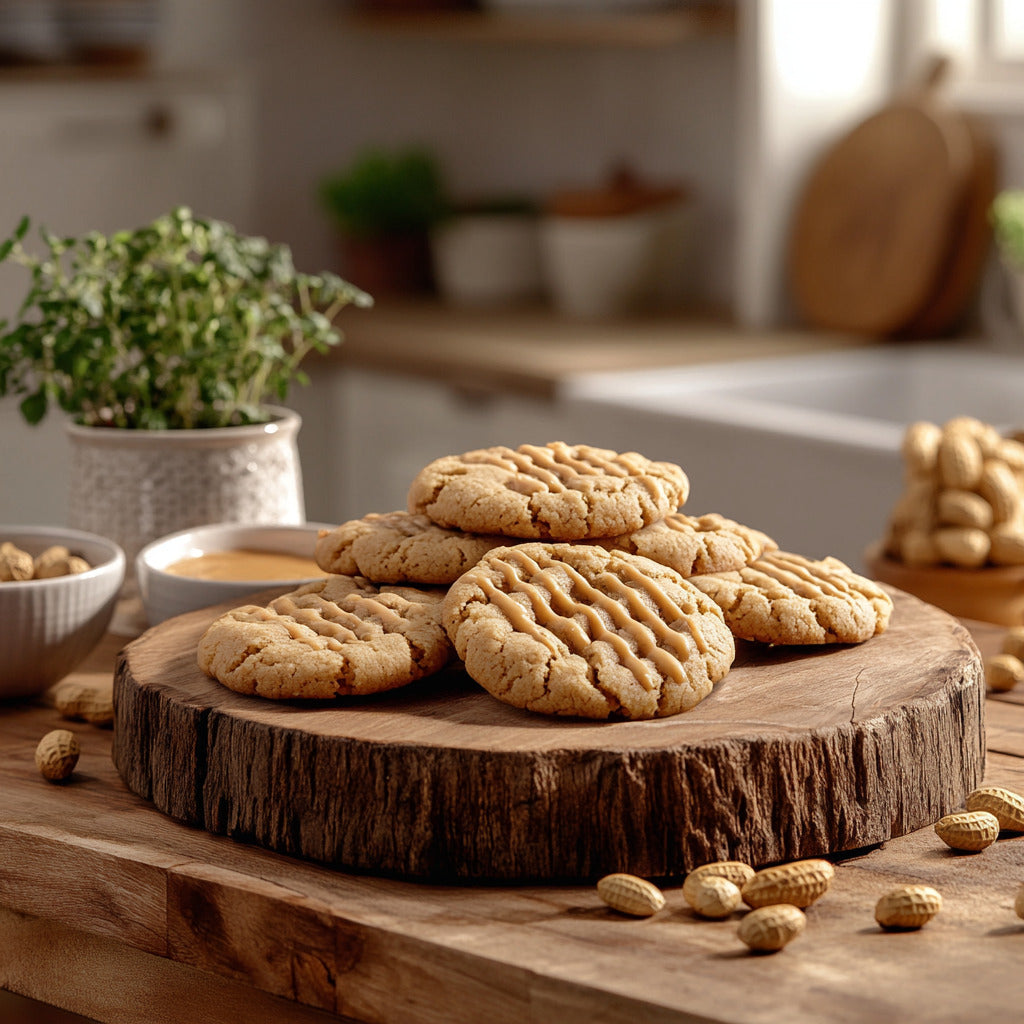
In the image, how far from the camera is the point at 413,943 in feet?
2.56

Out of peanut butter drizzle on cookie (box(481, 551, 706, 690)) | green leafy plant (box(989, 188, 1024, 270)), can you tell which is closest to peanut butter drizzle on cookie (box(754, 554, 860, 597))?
peanut butter drizzle on cookie (box(481, 551, 706, 690))

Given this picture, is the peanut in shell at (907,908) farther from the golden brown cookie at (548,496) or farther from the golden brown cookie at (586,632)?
the golden brown cookie at (548,496)

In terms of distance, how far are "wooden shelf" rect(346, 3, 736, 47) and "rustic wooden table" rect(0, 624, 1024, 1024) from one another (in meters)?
2.57

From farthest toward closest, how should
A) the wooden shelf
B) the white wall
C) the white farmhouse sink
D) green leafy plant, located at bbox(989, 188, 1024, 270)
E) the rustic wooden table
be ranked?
the white wall < the wooden shelf < green leafy plant, located at bbox(989, 188, 1024, 270) < the white farmhouse sink < the rustic wooden table

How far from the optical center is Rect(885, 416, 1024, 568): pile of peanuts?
143 cm

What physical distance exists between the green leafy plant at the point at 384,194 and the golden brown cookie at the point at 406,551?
2.70m

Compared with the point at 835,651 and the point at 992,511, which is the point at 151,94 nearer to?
the point at 992,511

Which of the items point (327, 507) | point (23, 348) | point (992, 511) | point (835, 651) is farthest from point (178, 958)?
point (327, 507)

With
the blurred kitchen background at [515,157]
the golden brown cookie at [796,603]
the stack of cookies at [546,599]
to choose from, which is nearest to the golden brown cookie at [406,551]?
the stack of cookies at [546,599]

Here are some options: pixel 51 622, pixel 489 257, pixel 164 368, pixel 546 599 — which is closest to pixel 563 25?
pixel 489 257

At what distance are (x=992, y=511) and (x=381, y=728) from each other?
76 cm

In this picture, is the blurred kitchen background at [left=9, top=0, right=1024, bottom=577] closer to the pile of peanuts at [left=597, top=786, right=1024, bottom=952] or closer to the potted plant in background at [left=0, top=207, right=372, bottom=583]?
the potted plant in background at [left=0, top=207, right=372, bottom=583]

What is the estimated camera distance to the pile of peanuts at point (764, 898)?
78 centimetres

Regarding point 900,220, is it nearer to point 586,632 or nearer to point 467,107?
point 467,107
